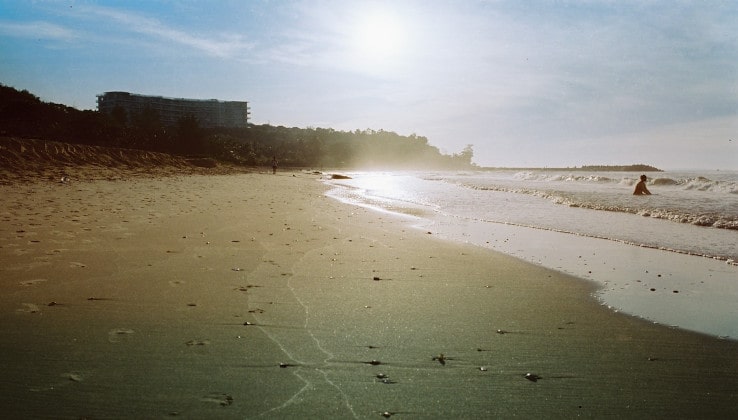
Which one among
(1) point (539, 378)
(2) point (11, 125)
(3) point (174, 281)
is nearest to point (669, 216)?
(1) point (539, 378)

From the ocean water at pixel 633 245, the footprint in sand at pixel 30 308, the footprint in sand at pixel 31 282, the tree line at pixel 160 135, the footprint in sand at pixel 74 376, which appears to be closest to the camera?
the footprint in sand at pixel 74 376

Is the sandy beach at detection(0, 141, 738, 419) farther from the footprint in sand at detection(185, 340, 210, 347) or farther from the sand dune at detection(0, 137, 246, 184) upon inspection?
the sand dune at detection(0, 137, 246, 184)

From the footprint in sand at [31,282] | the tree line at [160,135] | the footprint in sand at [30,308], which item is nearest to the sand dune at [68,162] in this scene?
the tree line at [160,135]

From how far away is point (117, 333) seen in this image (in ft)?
10.8

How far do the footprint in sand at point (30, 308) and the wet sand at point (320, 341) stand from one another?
0.03 m

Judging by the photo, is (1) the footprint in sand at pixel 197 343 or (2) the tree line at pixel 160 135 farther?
(2) the tree line at pixel 160 135

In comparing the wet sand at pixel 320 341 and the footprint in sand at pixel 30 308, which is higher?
the wet sand at pixel 320 341

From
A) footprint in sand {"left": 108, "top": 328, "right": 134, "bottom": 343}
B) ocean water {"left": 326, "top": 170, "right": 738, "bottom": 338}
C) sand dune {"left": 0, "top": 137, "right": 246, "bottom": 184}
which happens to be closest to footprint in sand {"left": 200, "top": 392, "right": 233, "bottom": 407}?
footprint in sand {"left": 108, "top": 328, "right": 134, "bottom": 343}

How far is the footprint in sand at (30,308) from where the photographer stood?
Answer: 3.64 metres

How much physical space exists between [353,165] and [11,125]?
220 feet

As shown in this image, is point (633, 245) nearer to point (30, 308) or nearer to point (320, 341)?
point (320, 341)

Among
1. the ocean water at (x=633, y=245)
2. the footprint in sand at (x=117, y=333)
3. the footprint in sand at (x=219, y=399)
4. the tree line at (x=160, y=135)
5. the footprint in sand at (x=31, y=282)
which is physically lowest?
the footprint in sand at (x=31, y=282)

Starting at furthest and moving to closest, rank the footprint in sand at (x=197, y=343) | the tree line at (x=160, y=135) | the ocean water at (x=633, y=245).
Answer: the tree line at (x=160, y=135) < the ocean water at (x=633, y=245) < the footprint in sand at (x=197, y=343)

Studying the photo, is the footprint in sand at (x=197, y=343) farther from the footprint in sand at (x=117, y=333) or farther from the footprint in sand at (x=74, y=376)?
the footprint in sand at (x=74, y=376)
